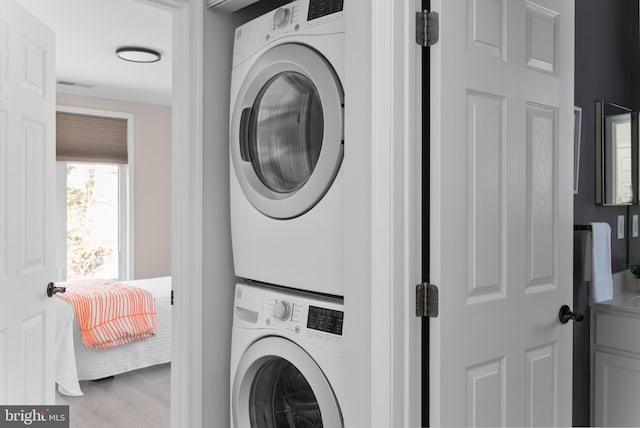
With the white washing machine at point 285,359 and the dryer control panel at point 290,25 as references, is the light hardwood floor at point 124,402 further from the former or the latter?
the dryer control panel at point 290,25

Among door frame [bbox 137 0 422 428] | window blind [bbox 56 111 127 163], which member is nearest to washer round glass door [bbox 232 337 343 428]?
door frame [bbox 137 0 422 428]

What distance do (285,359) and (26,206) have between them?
→ 129cm

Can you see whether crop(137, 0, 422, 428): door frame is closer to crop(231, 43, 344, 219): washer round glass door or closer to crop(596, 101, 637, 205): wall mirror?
crop(231, 43, 344, 219): washer round glass door

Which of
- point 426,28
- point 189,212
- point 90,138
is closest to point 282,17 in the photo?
point 426,28

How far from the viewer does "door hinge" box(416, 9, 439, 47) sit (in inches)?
56.6

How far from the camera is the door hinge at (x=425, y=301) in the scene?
1.43m

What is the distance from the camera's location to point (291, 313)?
5.93 feet

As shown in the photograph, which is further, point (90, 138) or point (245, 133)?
point (90, 138)

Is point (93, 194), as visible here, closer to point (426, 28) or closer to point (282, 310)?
point (282, 310)

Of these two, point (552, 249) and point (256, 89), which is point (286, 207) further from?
point (552, 249)

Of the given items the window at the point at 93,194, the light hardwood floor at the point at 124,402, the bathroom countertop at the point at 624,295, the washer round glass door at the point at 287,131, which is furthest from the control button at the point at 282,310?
the window at the point at 93,194

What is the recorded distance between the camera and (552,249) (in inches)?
71.3

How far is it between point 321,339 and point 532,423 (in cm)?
73

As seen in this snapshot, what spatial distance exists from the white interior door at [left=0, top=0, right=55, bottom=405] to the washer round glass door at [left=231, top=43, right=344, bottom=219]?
2.90ft
